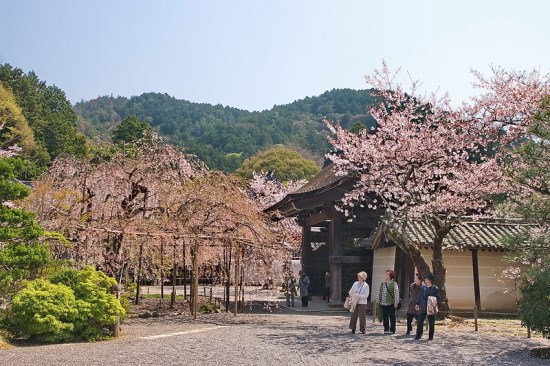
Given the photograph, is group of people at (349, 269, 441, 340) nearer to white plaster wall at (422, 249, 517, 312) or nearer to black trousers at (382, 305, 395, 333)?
black trousers at (382, 305, 395, 333)

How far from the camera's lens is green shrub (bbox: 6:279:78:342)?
11102 millimetres

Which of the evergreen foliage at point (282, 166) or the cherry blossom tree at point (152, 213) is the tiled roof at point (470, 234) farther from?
the evergreen foliage at point (282, 166)

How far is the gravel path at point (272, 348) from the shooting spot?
962cm

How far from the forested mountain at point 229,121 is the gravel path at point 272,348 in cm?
4983

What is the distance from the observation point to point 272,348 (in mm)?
11016

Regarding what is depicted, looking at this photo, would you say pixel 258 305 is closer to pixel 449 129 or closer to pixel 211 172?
pixel 211 172

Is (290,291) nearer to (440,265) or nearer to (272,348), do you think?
(440,265)

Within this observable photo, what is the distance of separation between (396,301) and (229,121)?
101m

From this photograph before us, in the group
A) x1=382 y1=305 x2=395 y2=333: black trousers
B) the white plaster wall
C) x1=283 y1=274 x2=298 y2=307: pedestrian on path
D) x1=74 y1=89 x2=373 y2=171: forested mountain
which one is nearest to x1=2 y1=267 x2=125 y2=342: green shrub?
x1=382 y1=305 x2=395 y2=333: black trousers

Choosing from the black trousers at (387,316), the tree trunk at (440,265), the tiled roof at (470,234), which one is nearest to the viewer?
the black trousers at (387,316)

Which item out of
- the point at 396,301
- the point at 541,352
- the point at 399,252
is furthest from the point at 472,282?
the point at 541,352

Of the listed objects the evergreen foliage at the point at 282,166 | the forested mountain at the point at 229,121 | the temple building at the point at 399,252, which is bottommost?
the temple building at the point at 399,252

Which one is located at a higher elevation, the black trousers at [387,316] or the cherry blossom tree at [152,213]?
the cherry blossom tree at [152,213]

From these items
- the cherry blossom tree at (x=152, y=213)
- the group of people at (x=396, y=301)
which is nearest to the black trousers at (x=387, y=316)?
the group of people at (x=396, y=301)
